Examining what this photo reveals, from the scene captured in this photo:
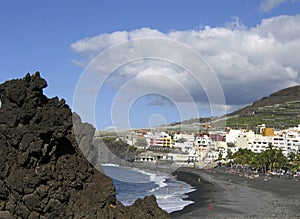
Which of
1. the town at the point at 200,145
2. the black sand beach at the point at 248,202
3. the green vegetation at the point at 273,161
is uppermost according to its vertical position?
the town at the point at 200,145

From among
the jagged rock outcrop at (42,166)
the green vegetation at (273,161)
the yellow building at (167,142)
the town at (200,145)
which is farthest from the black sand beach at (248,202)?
the yellow building at (167,142)

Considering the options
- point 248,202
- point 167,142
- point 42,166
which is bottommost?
point 248,202

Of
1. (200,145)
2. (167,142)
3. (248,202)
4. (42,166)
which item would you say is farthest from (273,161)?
(42,166)

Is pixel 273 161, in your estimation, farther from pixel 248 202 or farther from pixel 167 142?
pixel 248 202

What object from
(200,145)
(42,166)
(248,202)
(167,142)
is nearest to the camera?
(42,166)

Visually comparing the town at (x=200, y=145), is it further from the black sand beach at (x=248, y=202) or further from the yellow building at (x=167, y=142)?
the black sand beach at (x=248, y=202)

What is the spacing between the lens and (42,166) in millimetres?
11828

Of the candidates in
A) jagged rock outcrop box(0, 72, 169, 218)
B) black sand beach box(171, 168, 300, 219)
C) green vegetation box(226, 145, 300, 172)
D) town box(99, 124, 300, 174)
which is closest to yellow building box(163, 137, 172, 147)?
town box(99, 124, 300, 174)

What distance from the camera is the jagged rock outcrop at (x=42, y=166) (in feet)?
38.1

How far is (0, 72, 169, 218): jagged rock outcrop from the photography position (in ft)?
Answer: 38.1

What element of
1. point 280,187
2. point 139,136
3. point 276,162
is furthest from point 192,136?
Result: point 280,187

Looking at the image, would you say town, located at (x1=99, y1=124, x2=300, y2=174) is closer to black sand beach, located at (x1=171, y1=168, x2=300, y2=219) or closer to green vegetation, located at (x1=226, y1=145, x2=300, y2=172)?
green vegetation, located at (x1=226, y1=145, x2=300, y2=172)

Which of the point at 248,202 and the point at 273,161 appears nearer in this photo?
the point at 248,202

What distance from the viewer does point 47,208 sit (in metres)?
11.8
